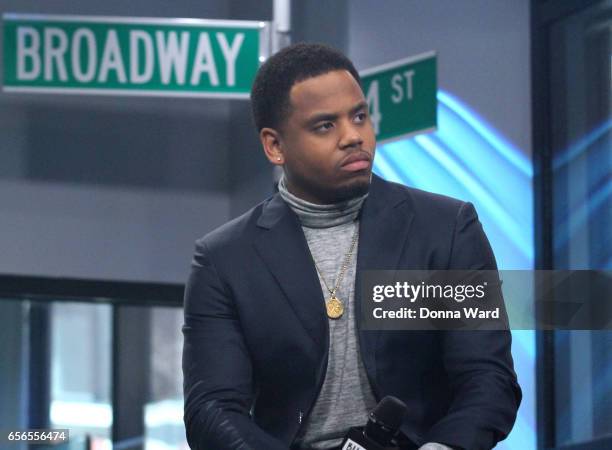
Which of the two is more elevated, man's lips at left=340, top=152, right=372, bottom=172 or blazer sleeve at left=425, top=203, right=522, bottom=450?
man's lips at left=340, top=152, right=372, bottom=172

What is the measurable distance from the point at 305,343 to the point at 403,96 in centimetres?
261

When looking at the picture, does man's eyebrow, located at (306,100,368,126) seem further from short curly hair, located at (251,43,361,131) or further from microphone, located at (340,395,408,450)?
microphone, located at (340,395,408,450)

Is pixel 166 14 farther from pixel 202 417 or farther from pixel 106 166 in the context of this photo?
pixel 202 417

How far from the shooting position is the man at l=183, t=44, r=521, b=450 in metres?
2.37

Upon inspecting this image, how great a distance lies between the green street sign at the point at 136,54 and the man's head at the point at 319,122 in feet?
8.17

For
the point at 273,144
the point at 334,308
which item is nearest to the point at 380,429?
the point at 334,308

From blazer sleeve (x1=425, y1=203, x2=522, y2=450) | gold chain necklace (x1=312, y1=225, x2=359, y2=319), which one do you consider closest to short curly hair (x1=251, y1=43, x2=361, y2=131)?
gold chain necklace (x1=312, y1=225, x2=359, y2=319)

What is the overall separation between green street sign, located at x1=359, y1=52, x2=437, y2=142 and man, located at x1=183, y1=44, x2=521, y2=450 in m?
2.25

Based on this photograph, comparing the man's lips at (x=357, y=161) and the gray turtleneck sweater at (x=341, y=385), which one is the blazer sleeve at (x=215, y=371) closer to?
the gray turtleneck sweater at (x=341, y=385)

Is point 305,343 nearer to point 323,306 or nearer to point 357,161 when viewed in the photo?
point 323,306

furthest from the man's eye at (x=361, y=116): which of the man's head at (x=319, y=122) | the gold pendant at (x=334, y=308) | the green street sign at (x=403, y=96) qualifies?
the green street sign at (x=403, y=96)

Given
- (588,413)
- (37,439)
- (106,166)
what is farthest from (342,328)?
(106,166)

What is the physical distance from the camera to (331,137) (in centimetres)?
241

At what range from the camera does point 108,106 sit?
7273 millimetres
